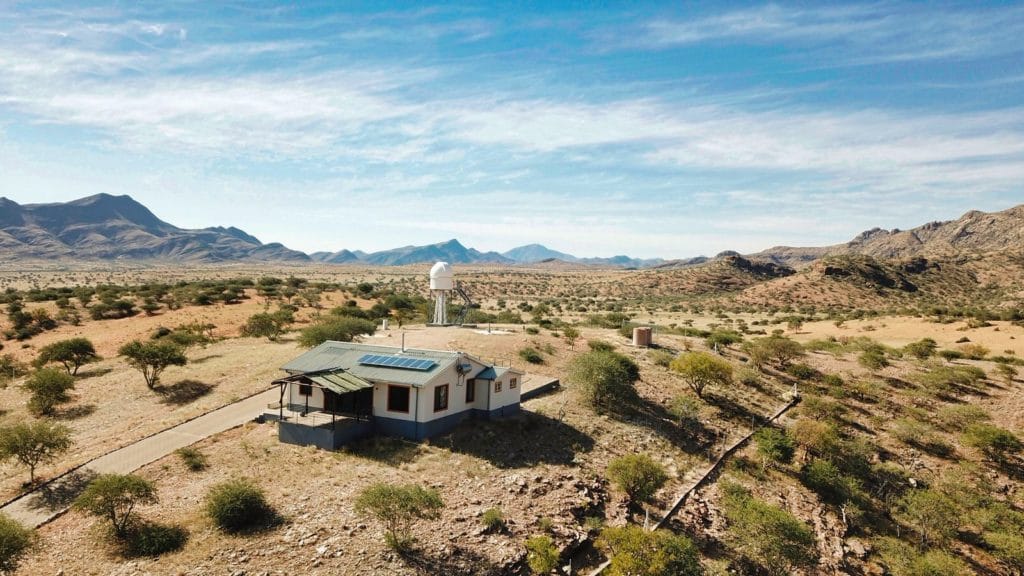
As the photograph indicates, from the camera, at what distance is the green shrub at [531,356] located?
37834mm

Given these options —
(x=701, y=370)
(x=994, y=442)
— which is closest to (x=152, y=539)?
(x=701, y=370)

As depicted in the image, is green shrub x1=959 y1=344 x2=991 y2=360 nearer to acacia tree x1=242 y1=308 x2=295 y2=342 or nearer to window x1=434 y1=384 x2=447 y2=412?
window x1=434 y1=384 x2=447 y2=412

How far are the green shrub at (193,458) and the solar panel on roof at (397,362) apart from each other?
7.55m

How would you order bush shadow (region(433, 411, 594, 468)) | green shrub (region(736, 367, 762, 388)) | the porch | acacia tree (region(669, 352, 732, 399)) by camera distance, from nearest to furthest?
the porch → bush shadow (region(433, 411, 594, 468)) → acacia tree (region(669, 352, 732, 399)) → green shrub (region(736, 367, 762, 388))

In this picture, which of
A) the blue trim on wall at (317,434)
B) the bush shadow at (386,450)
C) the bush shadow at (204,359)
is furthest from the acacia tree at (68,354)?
the bush shadow at (386,450)

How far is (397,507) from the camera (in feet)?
57.8

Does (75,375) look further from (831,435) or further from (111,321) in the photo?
(831,435)

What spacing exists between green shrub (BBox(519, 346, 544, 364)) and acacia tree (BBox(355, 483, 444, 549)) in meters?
20.0

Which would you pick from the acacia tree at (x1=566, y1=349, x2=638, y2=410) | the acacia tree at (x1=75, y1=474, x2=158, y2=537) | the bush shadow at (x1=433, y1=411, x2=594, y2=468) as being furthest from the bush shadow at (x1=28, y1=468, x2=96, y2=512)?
the acacia tree at (x1=566, y1=349, x2=638, y2=410)

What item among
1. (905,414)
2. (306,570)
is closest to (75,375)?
(306,570)

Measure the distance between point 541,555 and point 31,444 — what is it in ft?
61.9

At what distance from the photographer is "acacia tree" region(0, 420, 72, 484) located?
66.1 ft

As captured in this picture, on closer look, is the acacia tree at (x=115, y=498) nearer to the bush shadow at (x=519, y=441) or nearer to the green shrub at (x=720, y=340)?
the bush shadow at (x=519, y=441)

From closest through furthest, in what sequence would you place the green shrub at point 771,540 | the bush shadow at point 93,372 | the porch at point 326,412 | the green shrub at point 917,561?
the green shrub at point 771,540 → the green shrub at point 917,561 → the porch at point 326,412 → the bush shadow at point 93,372
